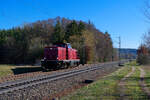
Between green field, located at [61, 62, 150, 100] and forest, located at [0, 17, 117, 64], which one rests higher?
forest, located at [0, 17, 117, 64]

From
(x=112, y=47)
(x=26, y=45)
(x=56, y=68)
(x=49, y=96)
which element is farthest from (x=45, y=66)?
(x=112, y=47)

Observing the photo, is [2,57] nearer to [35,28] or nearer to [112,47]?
[35,28]

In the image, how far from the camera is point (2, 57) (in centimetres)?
6950

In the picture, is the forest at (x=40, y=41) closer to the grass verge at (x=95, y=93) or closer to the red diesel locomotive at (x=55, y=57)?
the red diesel locomotive at (x=55, y=57)

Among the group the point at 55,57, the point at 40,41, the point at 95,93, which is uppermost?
the point at 40,41

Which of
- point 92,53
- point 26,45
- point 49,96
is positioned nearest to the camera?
point 49,96

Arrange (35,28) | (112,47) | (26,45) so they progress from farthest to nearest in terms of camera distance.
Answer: (112,47), (35,28), (26,45)

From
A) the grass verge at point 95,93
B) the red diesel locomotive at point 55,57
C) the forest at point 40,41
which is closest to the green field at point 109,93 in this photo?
the grass verge at point 95,93

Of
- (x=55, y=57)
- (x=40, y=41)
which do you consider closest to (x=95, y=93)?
(x=55, y=57)

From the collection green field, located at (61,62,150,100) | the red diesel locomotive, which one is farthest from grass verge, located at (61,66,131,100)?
the red diesel locomotive

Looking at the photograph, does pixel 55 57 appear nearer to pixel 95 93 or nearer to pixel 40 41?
pixel 95 93

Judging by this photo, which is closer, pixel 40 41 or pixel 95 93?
pixel 95 93

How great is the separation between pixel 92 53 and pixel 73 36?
324 inches

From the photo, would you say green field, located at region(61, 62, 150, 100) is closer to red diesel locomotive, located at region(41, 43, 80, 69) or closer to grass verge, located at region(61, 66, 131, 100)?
grass verge, located at region(61, 66, 131, 100)
